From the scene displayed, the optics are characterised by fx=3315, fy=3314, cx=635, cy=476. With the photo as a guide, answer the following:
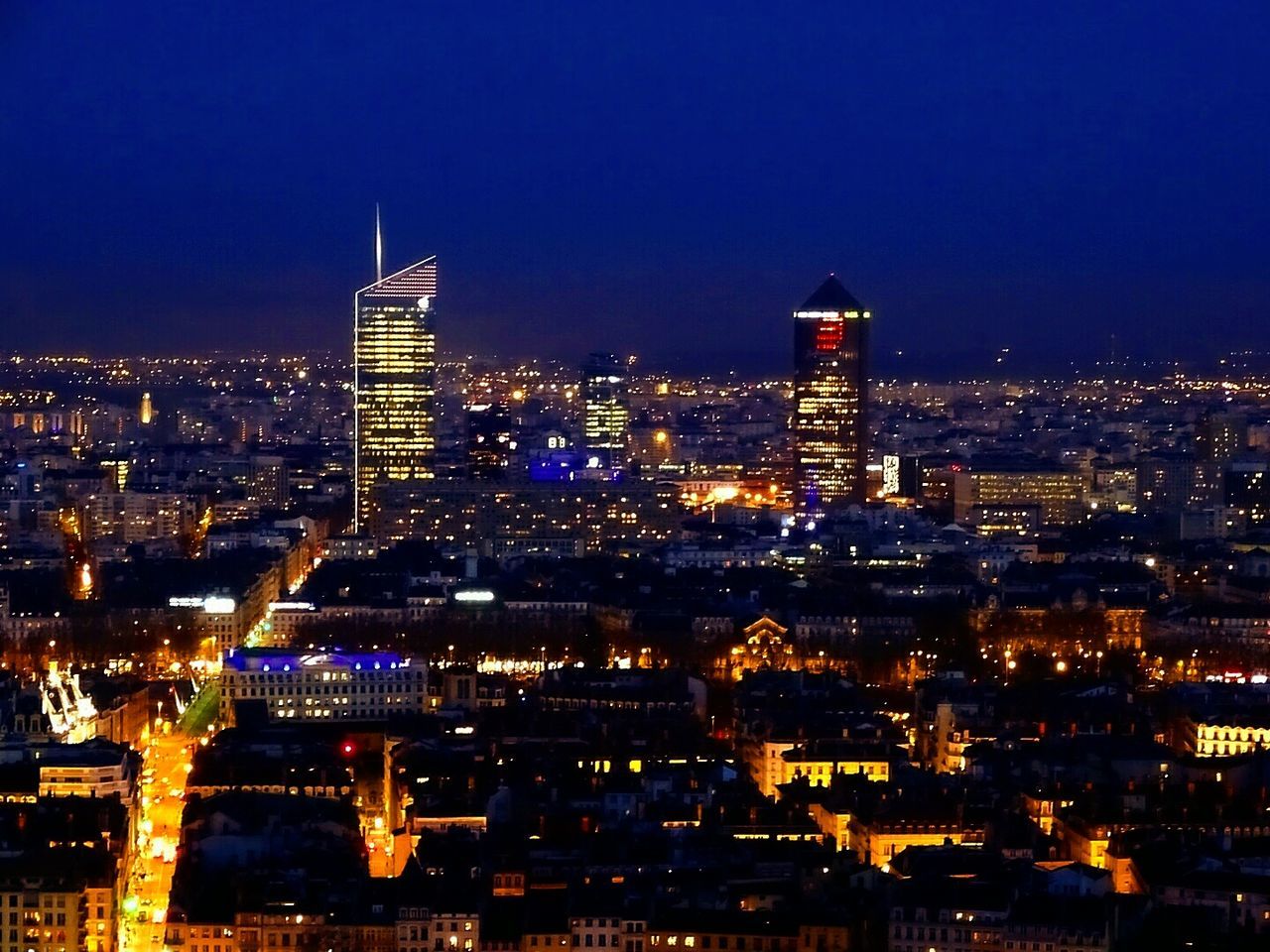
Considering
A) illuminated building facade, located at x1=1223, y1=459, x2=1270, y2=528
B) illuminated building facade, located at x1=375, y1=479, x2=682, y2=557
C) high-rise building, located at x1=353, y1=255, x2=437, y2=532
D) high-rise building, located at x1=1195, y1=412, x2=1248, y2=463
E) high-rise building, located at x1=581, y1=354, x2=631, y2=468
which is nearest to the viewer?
illuminated building facade, located at x1=375, y1=479, x2=682, y2=557

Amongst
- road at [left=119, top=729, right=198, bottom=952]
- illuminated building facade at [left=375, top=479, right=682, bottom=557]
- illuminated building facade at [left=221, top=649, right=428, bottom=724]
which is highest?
illuminated building facade at [left=375, top=479, right=682, bottom=557]

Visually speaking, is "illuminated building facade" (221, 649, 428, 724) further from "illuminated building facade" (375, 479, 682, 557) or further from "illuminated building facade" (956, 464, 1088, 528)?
"illuminated building facade" (956, 464, 1088, 528)

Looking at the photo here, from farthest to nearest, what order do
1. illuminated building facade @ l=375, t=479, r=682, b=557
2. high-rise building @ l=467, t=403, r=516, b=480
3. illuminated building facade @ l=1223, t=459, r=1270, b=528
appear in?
high-rise building @ l=467, t=403, r=516, b=480 < illuminated building facade @ l=1223, t=459, r=1270, b=528 < illuminated building facade @ l=375, t=479, r=682, b=557

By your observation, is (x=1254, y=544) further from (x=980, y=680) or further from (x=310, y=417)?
(x=310, y=417)

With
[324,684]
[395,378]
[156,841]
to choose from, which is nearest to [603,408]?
[395,378]

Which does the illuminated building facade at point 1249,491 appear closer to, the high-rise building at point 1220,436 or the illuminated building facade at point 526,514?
the high-rise building at point 1220,436

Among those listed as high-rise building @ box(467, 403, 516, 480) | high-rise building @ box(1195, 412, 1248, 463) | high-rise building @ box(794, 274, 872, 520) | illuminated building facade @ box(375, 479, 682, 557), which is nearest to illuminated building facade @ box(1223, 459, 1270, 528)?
high-rise building @ box(794, 274, 872, 520)
